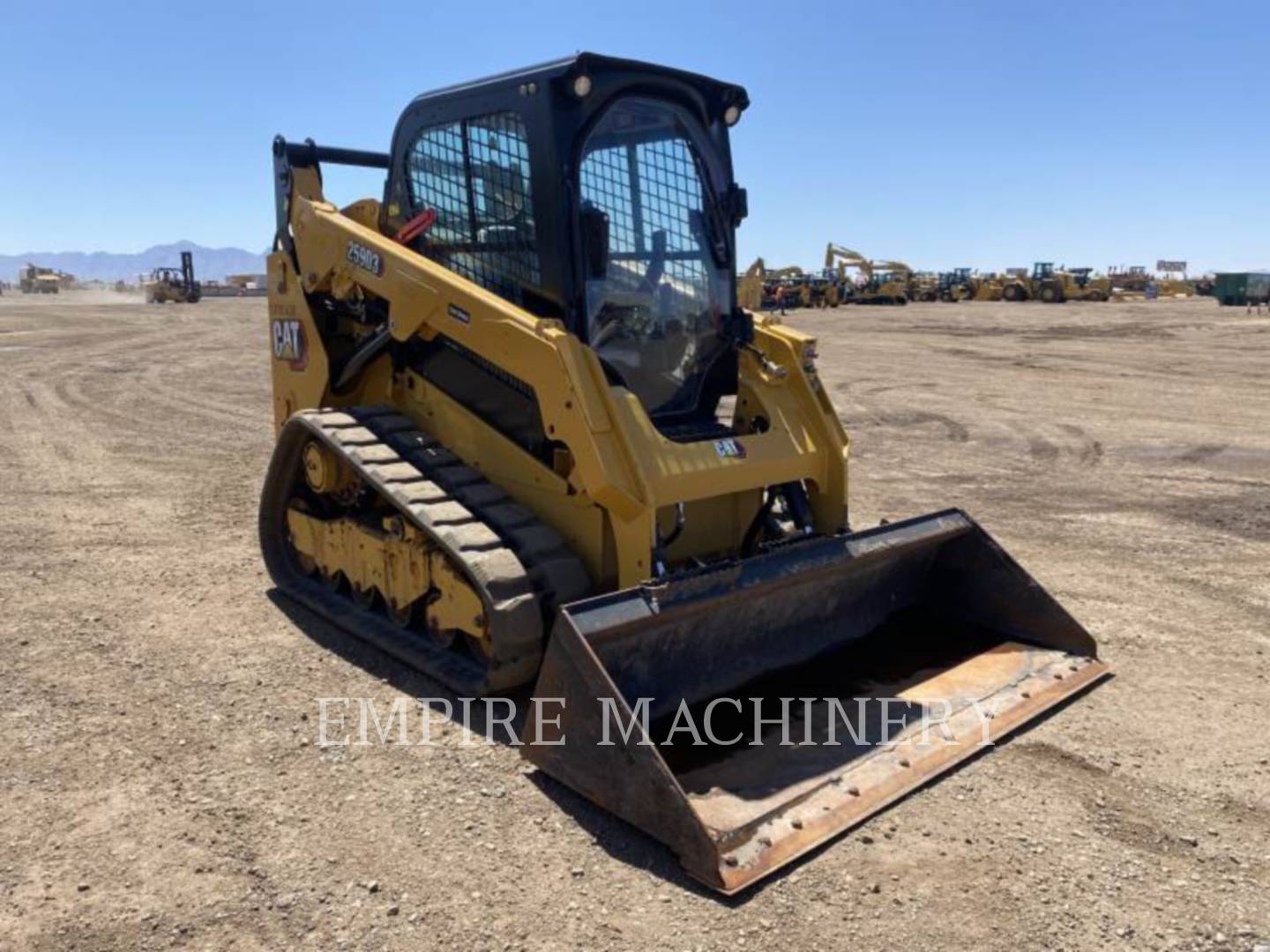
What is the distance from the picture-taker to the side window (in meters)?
4.87

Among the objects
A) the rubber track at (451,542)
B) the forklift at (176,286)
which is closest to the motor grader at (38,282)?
the forklift at (176,286)

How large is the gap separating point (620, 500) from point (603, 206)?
5.04 feet

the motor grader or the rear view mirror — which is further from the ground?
the motor grader

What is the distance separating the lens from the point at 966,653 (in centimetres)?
496

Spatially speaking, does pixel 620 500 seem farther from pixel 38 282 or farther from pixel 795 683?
pixel 38 282

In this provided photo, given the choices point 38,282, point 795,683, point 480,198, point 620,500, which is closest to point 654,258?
point 480,198

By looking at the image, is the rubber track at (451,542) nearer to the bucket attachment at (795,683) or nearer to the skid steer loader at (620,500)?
the skid steer loader at (620,500)

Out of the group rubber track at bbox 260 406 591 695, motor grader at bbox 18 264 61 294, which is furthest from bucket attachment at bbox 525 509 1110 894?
motor grader at bbox 18 264 61 294

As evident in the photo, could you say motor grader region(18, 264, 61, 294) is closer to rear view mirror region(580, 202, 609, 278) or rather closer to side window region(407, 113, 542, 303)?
side window region(407, 113, 542, 303)

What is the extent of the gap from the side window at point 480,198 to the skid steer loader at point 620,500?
16 mm

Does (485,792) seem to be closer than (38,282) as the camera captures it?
Yes

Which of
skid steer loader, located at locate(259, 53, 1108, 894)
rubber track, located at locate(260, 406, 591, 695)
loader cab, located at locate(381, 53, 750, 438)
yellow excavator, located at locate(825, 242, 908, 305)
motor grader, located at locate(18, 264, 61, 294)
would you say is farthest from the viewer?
motor grader, located at locate(18, 264, 61, 294)

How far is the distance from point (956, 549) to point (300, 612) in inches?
139

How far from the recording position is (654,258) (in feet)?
16.9
